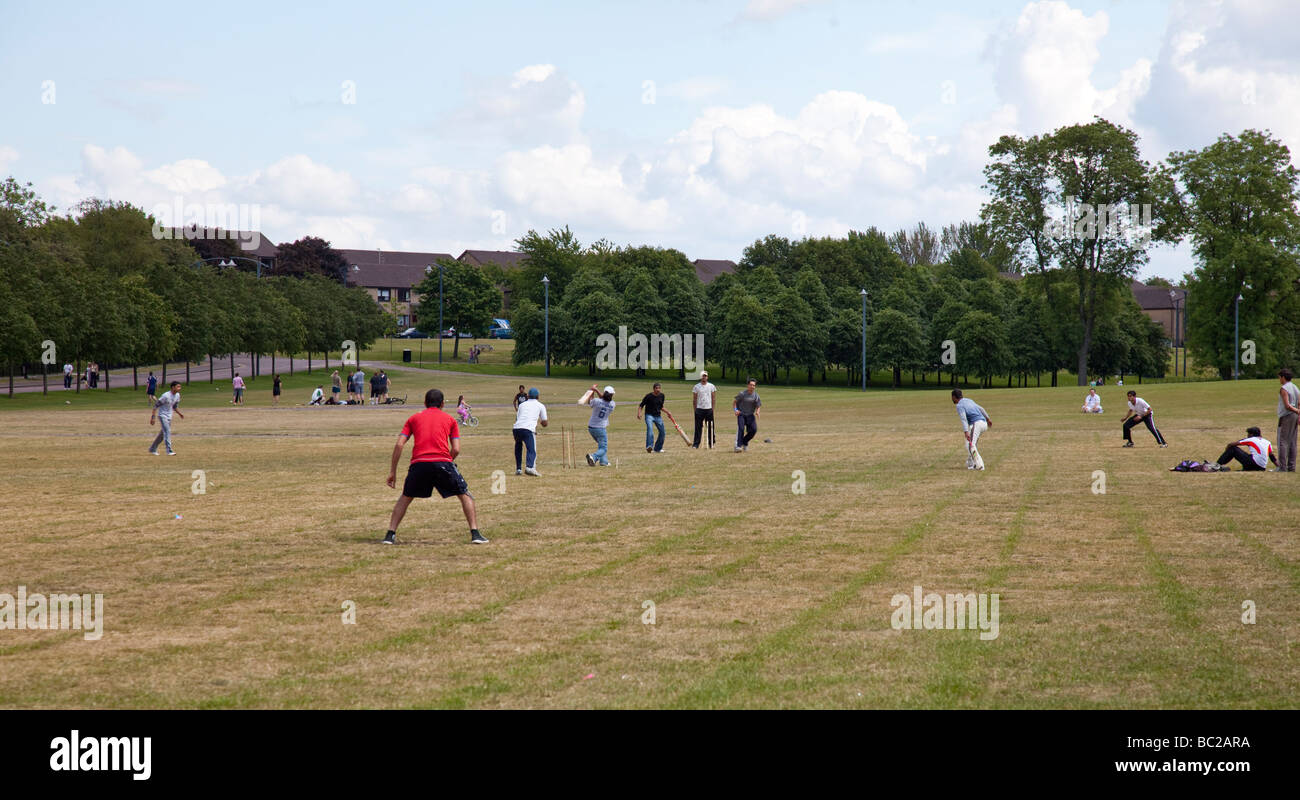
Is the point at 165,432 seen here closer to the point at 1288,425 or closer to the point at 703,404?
the point at 703,404

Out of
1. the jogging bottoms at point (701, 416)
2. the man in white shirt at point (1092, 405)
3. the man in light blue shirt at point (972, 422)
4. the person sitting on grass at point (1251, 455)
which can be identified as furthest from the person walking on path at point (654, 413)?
the man in white shirt at point (1092, 405)

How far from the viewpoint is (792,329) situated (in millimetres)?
99500

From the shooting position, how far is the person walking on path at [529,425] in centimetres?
2259

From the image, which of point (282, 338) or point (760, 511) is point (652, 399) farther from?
point (282, 338)

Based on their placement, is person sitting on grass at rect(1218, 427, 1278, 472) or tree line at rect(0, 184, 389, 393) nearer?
person sitting on grass at rect(1218, 427, 1278, 472)

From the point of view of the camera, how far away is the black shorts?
14.1 meters

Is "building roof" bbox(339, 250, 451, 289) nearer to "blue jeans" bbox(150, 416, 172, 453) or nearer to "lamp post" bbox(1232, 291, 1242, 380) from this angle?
"lamp post" bbox(1232, 291, 1242, 380)

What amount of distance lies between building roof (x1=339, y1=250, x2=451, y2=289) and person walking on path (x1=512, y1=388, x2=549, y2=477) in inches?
6020

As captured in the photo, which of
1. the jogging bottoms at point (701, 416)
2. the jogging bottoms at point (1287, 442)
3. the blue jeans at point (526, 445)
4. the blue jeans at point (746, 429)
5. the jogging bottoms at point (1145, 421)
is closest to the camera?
the jogging bottoms at point (1287, 442)

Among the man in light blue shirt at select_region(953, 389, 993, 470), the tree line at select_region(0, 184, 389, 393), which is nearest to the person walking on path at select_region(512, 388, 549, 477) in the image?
the man in light blue shirt at select_region(953, 389, 993, 470)

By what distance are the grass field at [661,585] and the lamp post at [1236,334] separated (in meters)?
57.7

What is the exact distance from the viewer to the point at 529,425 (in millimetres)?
22938

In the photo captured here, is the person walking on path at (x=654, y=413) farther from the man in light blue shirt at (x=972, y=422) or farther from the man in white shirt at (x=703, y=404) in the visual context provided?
the man in light blue shirt at (x=972, y=422)
